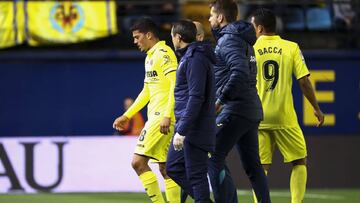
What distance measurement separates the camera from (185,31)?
28.6ft

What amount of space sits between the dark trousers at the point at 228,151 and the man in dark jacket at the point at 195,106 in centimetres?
29

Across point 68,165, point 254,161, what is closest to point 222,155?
point 254,161

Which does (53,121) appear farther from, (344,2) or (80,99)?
(344,2)

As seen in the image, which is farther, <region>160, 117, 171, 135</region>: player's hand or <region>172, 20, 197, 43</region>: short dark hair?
<region>160, 117, 171, 135</region>: player's hand

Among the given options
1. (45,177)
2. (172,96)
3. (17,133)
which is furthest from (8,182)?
(172,96)

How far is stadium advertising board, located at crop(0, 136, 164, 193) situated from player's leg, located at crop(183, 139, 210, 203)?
5.76 meters

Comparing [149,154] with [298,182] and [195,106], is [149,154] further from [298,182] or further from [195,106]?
[195,106]

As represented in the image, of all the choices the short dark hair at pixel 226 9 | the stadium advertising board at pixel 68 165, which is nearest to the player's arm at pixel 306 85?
the short dark hair at pixel 226 9

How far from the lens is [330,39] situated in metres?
16.7

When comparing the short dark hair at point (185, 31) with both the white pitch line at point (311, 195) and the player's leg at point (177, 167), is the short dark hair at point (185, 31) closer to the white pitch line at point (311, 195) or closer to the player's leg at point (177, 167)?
the player's leg at point (177, 167)

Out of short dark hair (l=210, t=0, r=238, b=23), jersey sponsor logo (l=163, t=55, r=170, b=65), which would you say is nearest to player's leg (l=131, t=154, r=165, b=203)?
jersey sponsor logo (l=163, t=55, r=170, b=65)

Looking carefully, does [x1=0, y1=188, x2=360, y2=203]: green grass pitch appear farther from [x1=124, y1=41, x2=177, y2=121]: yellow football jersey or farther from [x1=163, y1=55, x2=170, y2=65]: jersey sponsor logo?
[x1=163, y1=55, x2=170, y2=65]: jersey sponsor logo

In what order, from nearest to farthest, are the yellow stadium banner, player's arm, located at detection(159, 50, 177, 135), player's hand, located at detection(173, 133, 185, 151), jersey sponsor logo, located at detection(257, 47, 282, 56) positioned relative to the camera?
player's hand, located at detection(173, 133, 185, 151) → player's arm, located at detection(159, 50, 177, 135) → jersey sponsor logo, located at detection(257, 47, 282, 56) → the yellow stadium banner

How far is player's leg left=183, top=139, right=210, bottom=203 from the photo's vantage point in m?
8.50
